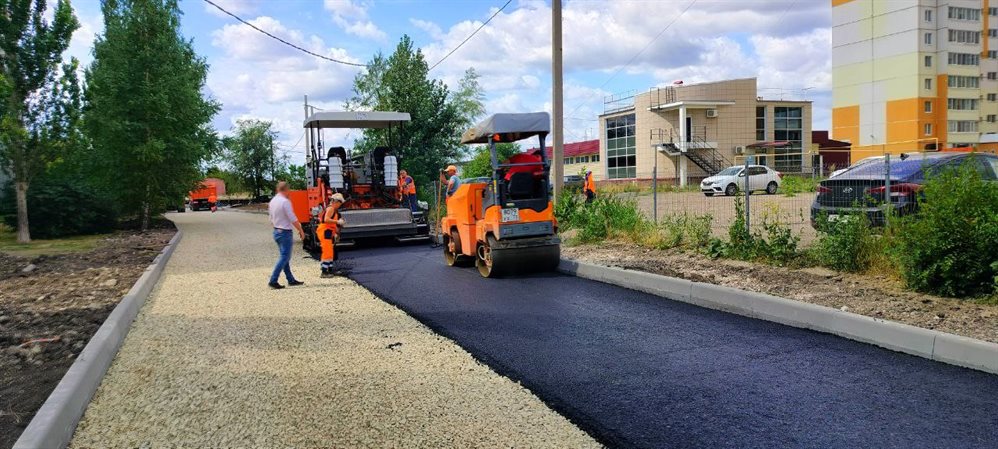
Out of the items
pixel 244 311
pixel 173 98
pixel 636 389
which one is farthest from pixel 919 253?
pixel 173 98

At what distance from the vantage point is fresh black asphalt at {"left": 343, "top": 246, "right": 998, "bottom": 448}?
4.01 metres

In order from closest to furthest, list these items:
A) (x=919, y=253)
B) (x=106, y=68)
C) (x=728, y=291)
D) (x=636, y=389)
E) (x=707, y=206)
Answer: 1. (x=636, y=389)
2. (x=919, y=253)
3. (x=728, y=291)
4. (x=707, y=206)
5. (x=106, y=68)

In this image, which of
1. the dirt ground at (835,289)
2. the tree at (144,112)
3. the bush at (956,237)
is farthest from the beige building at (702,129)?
the bush at (956,237)

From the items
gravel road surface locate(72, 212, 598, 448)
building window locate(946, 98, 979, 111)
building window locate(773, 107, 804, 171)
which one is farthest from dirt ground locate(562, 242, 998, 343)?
building window locate(946, 98, 979, 111)

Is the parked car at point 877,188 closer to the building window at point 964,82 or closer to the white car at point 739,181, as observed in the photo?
the white car at point 739,181

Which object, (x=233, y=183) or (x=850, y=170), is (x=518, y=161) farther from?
(x=233, y=183)

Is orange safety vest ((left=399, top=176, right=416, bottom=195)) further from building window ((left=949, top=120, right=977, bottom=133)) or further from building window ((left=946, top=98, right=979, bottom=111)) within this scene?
building window ((left=949, top=120, right=977, bottom=133))

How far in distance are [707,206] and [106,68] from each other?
18843 mm

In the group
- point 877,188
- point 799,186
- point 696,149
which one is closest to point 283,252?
point 799,186

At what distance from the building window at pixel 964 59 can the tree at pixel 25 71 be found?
66996 mm

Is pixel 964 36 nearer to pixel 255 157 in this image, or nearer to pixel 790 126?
pixel 790 126

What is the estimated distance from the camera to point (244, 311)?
26.9ft

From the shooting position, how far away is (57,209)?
66.7ft

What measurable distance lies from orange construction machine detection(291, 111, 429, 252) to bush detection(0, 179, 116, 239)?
30.6ft
